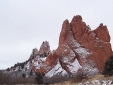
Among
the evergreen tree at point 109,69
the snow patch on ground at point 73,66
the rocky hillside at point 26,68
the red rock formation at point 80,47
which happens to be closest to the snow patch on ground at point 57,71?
the red rock formation at point 80,47

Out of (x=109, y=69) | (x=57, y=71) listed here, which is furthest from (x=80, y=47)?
(x=109, y=69)

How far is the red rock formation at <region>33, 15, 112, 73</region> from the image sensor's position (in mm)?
89188

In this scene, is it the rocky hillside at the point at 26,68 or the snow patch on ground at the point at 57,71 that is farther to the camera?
the rocky hillside at the point at 26,68

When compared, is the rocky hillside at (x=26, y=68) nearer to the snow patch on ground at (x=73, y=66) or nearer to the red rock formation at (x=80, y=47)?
the red rock formation at (x=80, y=47)

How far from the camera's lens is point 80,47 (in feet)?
309

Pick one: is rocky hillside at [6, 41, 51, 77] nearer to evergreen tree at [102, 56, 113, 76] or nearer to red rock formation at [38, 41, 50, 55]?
red rock formation at [38, 41, 50, 55]

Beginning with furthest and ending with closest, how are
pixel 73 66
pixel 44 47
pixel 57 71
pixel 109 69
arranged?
pixel 44 47, pixel 73 66, pixel 57 71, pixel 109 69

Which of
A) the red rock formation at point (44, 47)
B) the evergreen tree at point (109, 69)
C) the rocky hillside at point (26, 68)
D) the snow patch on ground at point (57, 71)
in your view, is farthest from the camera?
the red rock formation at point (44, 47)

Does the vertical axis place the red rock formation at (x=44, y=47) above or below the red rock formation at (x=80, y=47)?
above

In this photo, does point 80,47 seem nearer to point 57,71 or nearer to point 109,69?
point 57,71

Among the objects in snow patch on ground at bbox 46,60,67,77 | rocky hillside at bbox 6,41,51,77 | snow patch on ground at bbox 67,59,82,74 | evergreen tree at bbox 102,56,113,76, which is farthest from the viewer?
rocky hillside at bbox 6,41,51,77

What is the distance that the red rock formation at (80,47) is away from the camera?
293 feet

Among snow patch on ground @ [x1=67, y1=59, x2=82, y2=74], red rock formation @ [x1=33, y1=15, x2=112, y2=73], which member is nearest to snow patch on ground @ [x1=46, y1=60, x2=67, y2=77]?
red rock formation @ [x1=33, y1=15, x2=112, y2=73]

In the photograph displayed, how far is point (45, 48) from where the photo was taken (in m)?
146
